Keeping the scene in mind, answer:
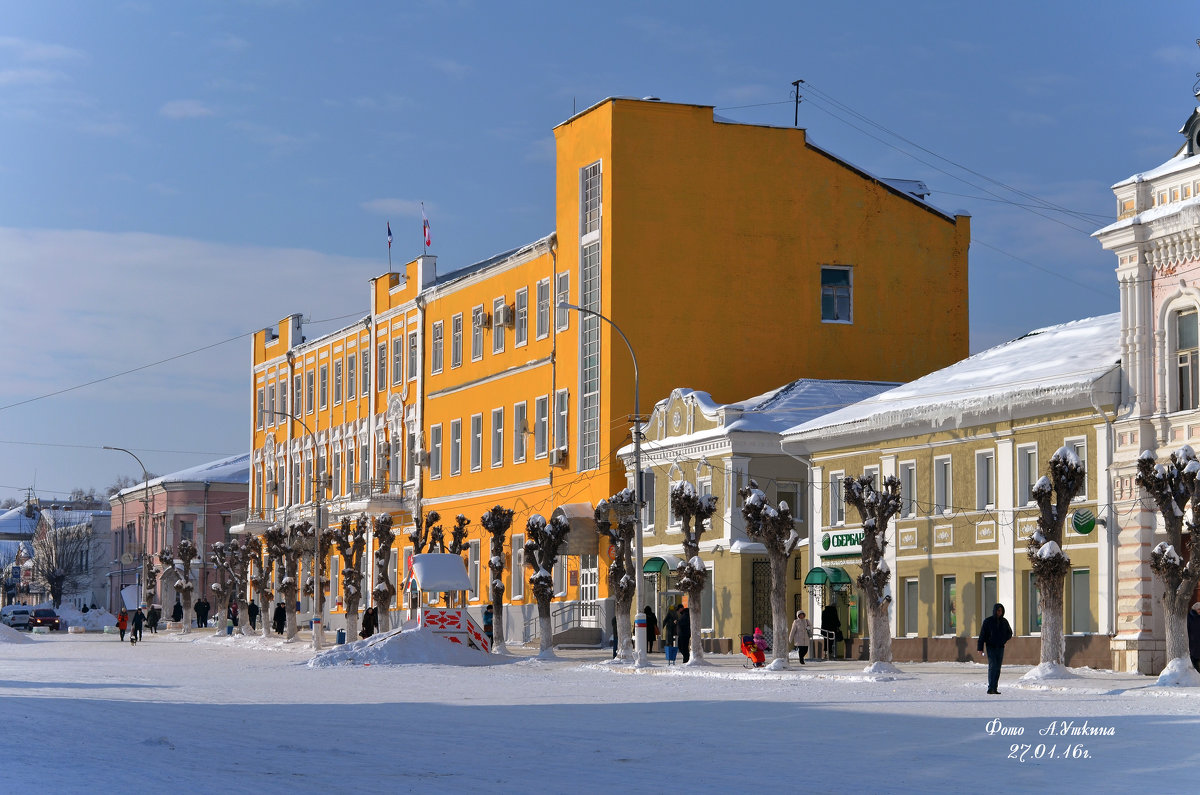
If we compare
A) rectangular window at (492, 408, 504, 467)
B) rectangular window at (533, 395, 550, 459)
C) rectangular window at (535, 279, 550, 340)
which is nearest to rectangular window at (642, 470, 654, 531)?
rectangular window at (533, 395, 550, 459)

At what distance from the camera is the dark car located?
10181cm

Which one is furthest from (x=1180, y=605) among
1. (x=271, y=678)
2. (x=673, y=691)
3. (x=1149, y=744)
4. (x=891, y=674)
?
(x=271, y=678)

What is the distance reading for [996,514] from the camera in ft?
130

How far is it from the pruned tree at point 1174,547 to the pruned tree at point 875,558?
19.1 feet

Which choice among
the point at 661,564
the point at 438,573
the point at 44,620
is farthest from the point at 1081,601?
the point at 44,620

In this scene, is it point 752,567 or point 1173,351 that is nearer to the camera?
point 1173,351

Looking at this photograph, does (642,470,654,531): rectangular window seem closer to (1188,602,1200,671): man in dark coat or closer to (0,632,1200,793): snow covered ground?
(0,632,1200,793): snow covered ground

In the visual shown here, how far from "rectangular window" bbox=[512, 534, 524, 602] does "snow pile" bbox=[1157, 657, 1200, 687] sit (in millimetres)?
35125

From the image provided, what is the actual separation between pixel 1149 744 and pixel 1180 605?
1221 centimetres

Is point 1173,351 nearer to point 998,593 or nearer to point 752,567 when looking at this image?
point 998,593

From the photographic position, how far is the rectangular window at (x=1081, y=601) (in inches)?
1465

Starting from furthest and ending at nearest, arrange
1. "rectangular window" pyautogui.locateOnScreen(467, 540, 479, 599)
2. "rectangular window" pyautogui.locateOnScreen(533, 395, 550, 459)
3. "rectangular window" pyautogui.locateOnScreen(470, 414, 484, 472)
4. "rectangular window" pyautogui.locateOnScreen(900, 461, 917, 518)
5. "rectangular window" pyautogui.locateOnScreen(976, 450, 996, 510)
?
"rectangular window" pyautogui.locateOnScreen(470, 414, 484, 472) < "rectangular window" pyautogui.locateOnScreen(467, 540, 479, 599) < "rectangular window" pyautogui.locateOnScreen(533, 395, 550, 459) < "rectangular window" pyautogui.locateOnScreen(900, 461, 917, 518) < "rectangular window" pyautogui.locateOnScreen(976, 450, 996, 510)

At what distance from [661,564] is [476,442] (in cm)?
1753

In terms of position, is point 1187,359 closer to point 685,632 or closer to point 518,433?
point 685,632
